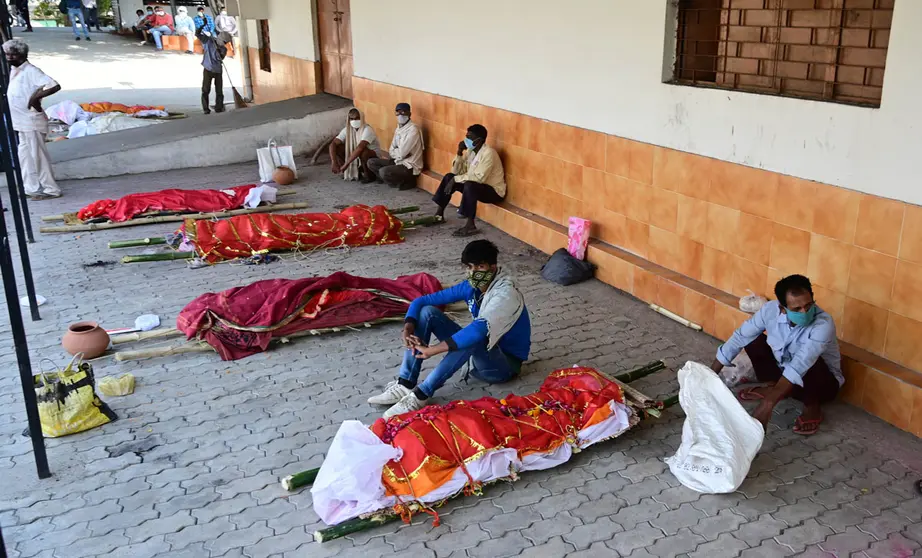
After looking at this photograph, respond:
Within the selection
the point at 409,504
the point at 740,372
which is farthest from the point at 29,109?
the point at 740,372

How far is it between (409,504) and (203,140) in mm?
9927

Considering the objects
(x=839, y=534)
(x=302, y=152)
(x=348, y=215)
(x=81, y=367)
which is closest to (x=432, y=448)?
(x=839, y=534)

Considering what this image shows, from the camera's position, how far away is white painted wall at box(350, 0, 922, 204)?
4.46 meters

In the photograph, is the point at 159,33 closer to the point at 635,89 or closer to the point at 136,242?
the point at 136,242

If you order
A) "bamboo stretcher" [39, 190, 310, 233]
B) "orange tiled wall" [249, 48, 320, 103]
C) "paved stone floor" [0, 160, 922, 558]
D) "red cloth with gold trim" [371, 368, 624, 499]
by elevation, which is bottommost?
"paved stone floor" [0, 160, 922, 558]

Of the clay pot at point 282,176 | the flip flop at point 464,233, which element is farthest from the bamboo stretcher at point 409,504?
the clay pot at point 282,176

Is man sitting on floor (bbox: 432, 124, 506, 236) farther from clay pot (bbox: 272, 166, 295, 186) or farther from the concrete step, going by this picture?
the concrete step

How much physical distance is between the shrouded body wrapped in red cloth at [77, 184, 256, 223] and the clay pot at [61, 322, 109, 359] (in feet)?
12.0

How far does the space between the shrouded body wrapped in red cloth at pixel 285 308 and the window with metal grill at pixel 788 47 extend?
273 cm

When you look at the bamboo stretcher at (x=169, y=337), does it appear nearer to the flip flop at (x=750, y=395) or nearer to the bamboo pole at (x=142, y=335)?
the bamboo pole at (x=142, y=335)

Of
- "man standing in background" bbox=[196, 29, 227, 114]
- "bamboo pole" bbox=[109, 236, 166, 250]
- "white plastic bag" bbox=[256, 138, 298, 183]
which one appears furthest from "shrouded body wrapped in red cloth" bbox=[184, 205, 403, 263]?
"man standing in background" bbox=[196, 29, 227, 114]

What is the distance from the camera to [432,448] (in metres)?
3.89

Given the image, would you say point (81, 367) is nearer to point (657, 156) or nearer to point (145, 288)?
point (145, 288)

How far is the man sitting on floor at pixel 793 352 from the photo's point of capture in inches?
170
